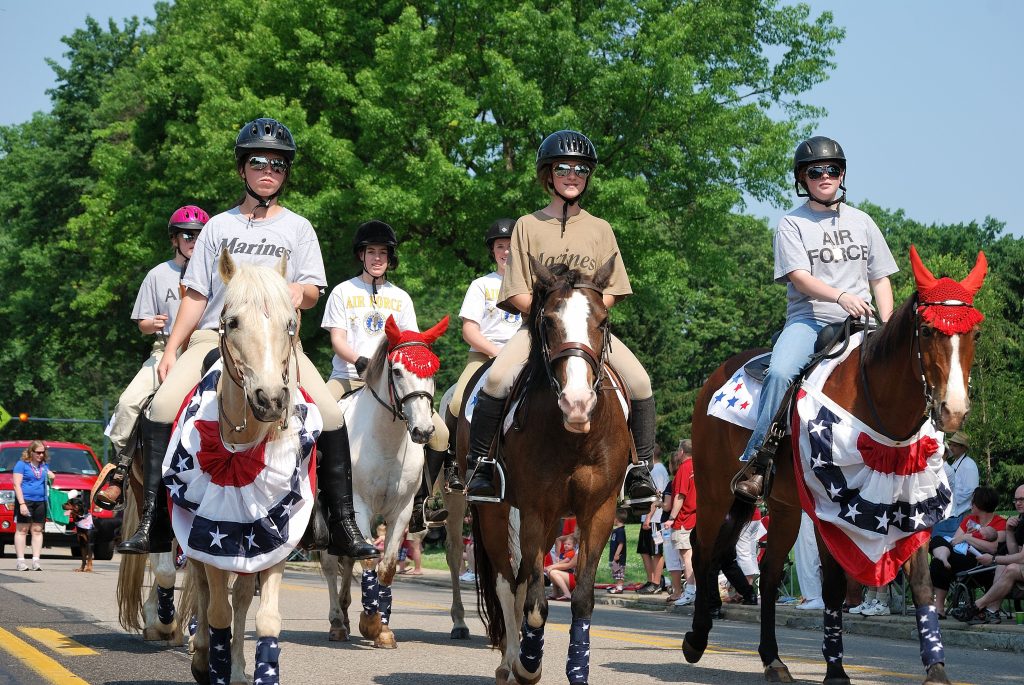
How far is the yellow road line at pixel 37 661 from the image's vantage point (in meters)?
8.69

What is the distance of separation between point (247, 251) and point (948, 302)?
13.6ft

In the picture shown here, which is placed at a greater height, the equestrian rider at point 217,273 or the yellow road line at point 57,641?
the equestrian rider at point 217,273

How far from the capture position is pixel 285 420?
6902 millimetres

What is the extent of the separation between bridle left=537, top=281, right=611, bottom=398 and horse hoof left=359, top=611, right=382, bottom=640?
13.2ft

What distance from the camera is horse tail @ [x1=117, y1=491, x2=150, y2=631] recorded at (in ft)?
36.3

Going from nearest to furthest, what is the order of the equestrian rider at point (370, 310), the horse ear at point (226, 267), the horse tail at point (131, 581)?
1. the horse ear at point (226, 267)
2. the horse tail at point (131, 581)
3. the equestrian rider at point (370, 310)

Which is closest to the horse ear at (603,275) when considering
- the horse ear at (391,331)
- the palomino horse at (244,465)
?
the palomino horse at (244,465)

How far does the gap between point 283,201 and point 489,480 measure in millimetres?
22445

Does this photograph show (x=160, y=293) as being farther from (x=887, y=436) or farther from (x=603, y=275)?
(x=887, y=436)

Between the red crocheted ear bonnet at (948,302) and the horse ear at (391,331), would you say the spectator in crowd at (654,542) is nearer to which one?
the horse ear at (391,331)

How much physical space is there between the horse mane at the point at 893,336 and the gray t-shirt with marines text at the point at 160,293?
→ 627cm

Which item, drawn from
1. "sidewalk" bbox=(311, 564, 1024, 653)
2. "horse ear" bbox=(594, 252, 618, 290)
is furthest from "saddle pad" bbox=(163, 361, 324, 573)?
"sidewalk" bbox=(311, 564, 1024, 653)

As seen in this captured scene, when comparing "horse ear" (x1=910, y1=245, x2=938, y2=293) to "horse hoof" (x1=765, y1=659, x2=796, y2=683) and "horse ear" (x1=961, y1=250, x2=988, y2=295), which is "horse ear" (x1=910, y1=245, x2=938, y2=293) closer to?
"horse ear" (x1=961, y1=250, x2=988, y2=295)

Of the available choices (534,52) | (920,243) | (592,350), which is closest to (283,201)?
(534,52)
